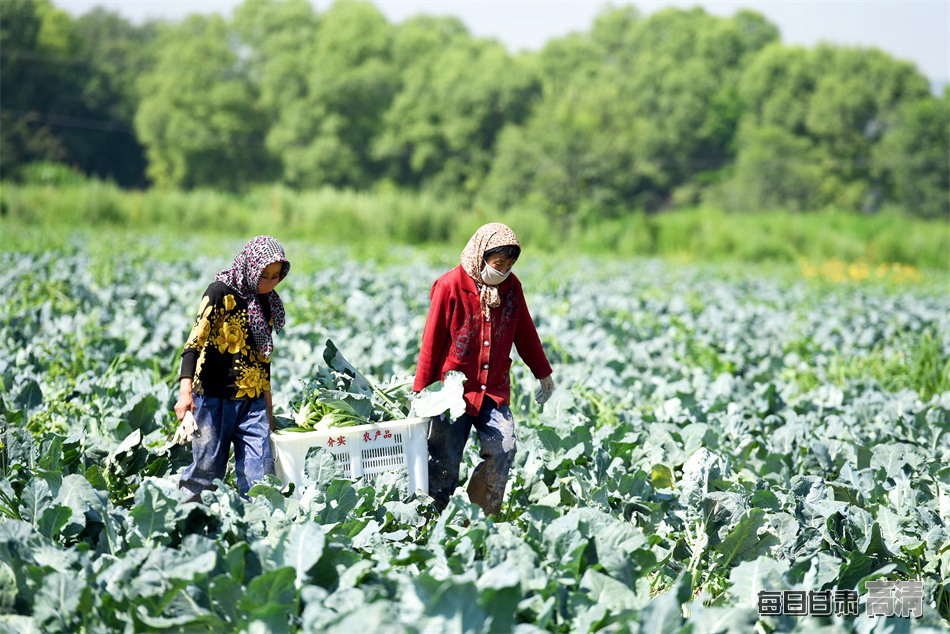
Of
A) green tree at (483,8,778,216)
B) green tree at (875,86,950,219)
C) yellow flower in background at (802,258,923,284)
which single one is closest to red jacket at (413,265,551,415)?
yellow flower in background at (802,258,923,284)

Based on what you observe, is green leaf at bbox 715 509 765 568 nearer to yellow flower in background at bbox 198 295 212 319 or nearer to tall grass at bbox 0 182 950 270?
yellow flower in background at bbox 198 295 212 319

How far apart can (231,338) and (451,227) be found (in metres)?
20.7

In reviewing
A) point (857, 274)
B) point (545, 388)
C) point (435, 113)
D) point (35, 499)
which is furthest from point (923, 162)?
point (35, 499)

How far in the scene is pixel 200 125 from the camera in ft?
145

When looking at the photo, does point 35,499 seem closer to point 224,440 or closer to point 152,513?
point 152,513

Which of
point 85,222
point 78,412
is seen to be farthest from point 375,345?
point 85,222

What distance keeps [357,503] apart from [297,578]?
60 centimetres

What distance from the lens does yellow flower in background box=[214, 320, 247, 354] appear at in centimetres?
339

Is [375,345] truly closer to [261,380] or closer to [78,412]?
[78,412]

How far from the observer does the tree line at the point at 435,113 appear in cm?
4069

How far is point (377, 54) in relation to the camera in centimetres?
5234

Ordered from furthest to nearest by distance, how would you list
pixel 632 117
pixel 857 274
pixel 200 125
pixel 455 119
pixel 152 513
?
1. pixel 455 119
2. pixel 200 125
3. pixel 632 117
4. pixel 857 274
5. pixel 152 513

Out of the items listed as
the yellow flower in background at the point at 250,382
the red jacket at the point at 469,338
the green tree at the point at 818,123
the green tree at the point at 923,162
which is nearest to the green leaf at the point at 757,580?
the red jacket at the point at 469,338

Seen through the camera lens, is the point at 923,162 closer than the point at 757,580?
No
